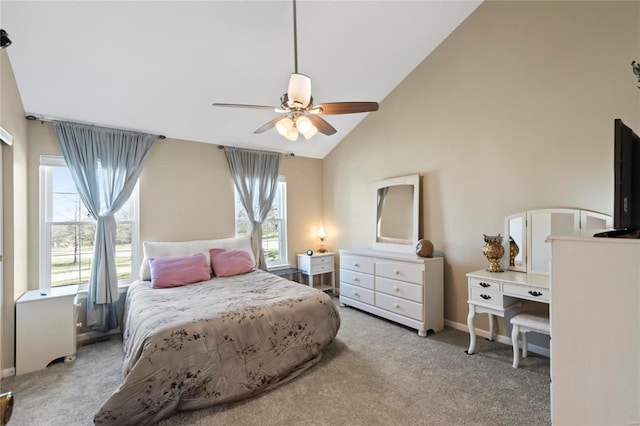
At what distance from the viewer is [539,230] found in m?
2.62

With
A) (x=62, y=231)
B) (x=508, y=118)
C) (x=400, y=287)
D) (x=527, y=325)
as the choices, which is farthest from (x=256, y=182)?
(x=527, y=325)

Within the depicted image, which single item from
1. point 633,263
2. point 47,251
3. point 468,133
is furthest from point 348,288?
point 47,251

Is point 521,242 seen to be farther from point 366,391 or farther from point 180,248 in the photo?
point 180,248

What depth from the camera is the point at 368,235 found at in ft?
14.1

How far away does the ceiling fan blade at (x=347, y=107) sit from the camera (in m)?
2.18

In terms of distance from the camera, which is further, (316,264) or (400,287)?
(316,264)

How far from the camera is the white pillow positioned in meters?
3.29

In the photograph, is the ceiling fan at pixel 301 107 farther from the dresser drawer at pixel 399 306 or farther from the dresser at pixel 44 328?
the dresser at pixel 44 328

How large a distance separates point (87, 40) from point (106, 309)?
2.67m

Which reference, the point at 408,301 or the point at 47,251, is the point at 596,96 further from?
the point at 47,251

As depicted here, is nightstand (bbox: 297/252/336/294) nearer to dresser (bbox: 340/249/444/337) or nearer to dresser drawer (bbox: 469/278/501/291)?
dresser (bbox: 340/249/444/337)

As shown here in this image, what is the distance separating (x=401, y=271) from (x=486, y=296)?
925mm

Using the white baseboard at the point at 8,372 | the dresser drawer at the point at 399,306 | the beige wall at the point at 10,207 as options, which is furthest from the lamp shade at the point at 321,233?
the white baseboard at the point at 8,372

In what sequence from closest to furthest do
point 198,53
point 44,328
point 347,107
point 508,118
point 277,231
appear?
point 347,107 < point 44,328 < point 198,53 < point 508,118 < point 277,231
